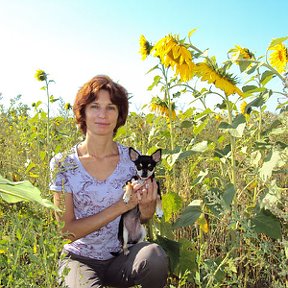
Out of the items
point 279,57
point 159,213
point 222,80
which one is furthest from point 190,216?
point 279,57

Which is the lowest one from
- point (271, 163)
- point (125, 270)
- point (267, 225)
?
point (125, 270)

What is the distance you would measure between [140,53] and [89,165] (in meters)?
0.71

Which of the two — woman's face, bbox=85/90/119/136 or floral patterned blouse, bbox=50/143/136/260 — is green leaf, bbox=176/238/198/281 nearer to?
floral patterned blouse, bbox=50/143/136/260

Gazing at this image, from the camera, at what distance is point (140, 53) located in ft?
7.73

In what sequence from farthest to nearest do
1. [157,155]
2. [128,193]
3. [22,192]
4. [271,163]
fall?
[157,155] < [128,193] < [271,163] < [22,192]

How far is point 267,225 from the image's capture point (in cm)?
173

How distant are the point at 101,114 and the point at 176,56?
1.37 ft

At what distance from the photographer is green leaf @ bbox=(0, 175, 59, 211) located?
54 cm

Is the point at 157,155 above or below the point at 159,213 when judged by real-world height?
above

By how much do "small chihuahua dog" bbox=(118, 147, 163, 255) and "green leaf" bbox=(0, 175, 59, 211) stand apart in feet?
4.08

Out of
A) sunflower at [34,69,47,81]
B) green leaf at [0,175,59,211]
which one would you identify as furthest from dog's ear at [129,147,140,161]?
green leaf at [0,175,59,211]

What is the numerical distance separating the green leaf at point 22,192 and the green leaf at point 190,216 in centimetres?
134

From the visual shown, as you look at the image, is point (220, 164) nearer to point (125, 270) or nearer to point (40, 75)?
point (125, 270)

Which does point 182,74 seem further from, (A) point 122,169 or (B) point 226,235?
(B) point 226,235
